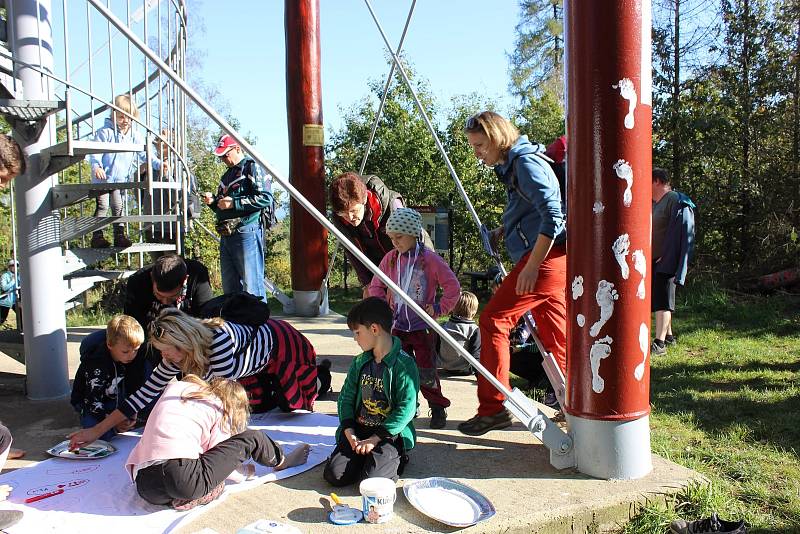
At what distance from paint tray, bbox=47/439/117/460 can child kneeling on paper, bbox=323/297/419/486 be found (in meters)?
1.11

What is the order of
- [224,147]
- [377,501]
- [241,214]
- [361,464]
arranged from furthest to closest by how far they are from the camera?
[241,214] < [224,147] < [361,464] < [377,501]

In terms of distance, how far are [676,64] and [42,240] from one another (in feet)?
29.8

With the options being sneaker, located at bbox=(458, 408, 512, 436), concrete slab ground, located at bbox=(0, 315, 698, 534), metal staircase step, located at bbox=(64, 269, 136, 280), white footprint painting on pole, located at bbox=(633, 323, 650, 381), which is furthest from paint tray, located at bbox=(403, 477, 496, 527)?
metal staircase step, located at bbox=(64, 269, 136, 280)

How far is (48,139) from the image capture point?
163 inches

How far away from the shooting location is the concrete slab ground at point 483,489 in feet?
8.45

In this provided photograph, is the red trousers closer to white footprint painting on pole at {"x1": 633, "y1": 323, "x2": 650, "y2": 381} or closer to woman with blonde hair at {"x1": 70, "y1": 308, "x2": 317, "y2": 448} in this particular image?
white footprint painting on pole at {"x1": 633, "y1": 323, "x2": 650, "y2": 381}

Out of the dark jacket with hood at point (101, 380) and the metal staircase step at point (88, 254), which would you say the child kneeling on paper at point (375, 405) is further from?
the metal staircase step at point (88, 254)

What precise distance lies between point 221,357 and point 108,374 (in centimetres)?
79

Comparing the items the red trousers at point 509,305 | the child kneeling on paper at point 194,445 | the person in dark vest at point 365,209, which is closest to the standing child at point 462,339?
the person in dark vest at point 365,209

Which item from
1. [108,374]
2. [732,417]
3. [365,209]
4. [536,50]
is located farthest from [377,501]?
[536,50]

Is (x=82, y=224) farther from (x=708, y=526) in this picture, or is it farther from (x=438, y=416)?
(x=708, y=526)

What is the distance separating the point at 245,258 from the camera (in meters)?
5.31

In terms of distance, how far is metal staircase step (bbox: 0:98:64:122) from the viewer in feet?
12.1

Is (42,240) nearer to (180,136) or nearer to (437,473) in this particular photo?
(180,136)
